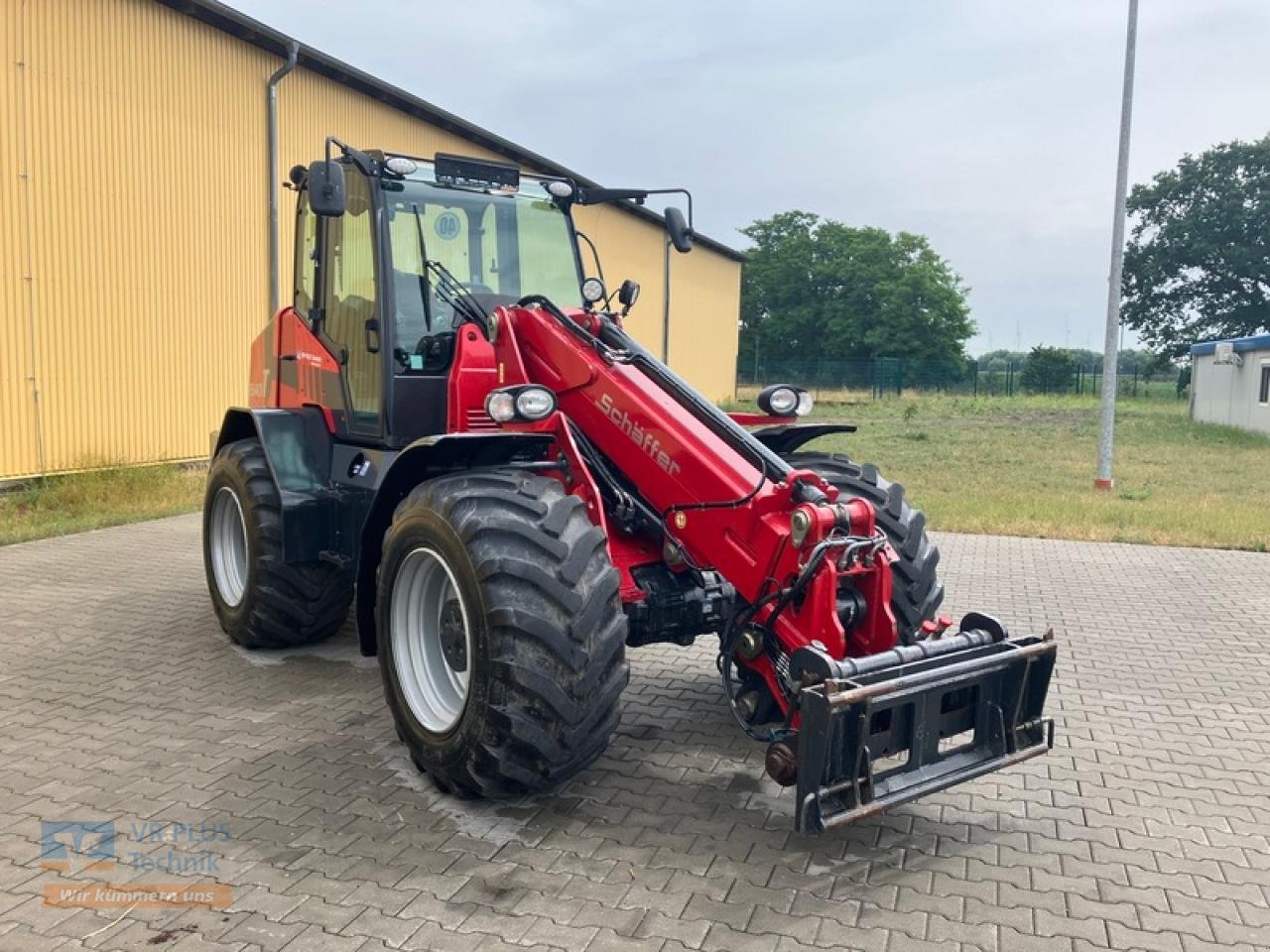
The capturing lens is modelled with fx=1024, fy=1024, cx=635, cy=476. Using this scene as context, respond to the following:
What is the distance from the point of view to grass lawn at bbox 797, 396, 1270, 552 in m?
11.5

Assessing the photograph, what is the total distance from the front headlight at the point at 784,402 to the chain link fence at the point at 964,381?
4405cm

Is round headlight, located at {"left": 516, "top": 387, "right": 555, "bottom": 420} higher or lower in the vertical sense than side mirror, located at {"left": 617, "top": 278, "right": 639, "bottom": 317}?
lower

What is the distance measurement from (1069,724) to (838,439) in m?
18.3

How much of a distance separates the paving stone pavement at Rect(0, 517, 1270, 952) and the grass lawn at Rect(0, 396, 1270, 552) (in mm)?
5027

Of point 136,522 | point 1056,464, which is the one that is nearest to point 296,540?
point 136,522

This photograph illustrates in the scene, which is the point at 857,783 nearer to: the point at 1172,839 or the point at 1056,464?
the point at 1172,839

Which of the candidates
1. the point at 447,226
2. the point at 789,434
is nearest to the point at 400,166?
the point at 447,226

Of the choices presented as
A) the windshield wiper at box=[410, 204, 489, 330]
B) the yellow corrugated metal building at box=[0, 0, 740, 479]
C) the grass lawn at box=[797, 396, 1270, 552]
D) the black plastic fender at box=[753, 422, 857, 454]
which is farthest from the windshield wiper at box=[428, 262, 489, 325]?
the yellow corrugated metal building at box=[0, 0, 740, 479]

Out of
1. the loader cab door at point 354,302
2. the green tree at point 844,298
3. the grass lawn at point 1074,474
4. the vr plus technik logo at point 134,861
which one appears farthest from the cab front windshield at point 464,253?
the green tree at point 844,298

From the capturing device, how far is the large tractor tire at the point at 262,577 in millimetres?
6043

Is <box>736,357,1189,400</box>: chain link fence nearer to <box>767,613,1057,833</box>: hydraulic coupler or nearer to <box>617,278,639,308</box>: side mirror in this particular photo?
<box>617,278,639,308</box>: side mirror

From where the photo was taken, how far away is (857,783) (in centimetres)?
347

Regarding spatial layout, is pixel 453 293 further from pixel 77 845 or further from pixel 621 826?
pixel 77 845

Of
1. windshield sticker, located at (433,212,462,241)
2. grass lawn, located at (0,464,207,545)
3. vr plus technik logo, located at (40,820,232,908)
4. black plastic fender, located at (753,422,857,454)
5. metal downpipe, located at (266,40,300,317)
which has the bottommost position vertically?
vr plus technik logo, located at (40,820,232,908)
